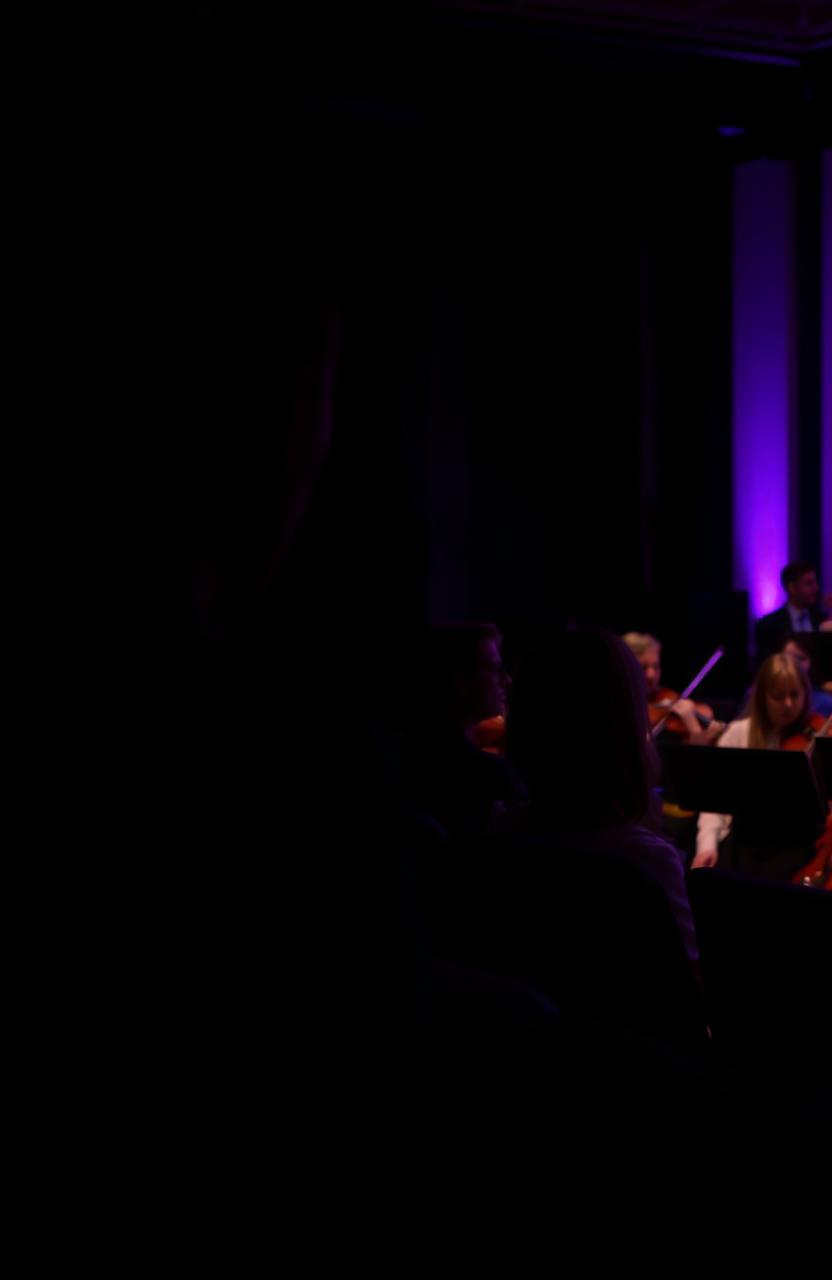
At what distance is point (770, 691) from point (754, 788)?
42.9 inches

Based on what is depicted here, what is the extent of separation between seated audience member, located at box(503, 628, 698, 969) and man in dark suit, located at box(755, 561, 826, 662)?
5.72 meters

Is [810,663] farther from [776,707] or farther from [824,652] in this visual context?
[776,707]

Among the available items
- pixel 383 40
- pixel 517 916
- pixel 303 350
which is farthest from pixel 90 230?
pixel 383 40

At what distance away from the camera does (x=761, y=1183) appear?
0.94 metres

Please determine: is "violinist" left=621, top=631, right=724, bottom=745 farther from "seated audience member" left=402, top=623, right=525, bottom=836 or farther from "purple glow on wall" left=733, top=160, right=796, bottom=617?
"purple glow on wall" left=733, top=160, right=796, bottom=617

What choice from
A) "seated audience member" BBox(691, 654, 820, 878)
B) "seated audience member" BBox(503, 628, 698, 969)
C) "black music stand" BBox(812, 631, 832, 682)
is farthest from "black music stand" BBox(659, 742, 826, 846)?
"black music stand" BBox(812, 631, 832, 682)

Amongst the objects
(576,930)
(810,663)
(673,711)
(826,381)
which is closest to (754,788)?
(576,930)

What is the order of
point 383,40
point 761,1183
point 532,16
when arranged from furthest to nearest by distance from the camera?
1. point 532,16
2. point 383,40
3. point 761,1183

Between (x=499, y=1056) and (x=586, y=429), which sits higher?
(x=586, y=429)

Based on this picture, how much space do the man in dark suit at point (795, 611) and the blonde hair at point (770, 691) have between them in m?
3.09

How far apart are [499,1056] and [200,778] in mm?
534

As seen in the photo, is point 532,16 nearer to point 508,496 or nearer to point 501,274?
point 501,274

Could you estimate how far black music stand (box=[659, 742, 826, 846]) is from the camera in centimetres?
366

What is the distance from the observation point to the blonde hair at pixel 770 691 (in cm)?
476
